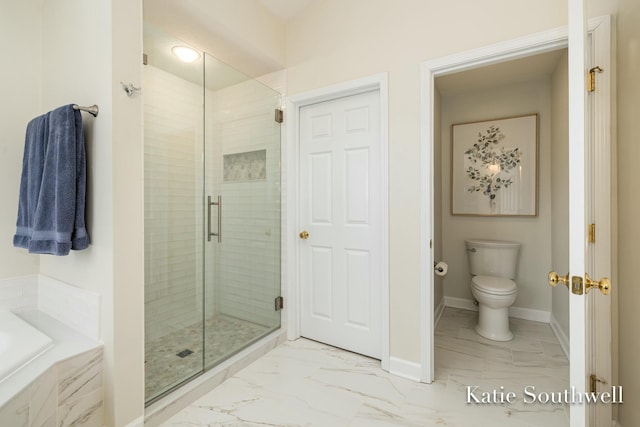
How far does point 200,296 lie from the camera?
2.05 metres

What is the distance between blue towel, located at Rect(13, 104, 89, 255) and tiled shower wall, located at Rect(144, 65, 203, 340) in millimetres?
309

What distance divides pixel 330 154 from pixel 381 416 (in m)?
1.78

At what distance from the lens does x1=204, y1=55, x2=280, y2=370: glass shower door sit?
2.09 m

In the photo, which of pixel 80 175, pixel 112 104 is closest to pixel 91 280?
pixel 80 175

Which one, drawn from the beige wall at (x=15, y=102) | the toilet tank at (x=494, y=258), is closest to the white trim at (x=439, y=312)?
the toilet tank at (x=494, y=258)

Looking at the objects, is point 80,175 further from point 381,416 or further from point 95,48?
point 381,416

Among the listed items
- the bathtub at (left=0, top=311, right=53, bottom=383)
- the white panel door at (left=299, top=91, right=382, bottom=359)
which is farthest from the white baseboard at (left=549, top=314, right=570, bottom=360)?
the bathtub at (left=0, top=311, right=53, bottom=383)

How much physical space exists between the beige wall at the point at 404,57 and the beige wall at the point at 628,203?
1.54 feet

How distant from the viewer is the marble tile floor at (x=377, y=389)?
159 cm

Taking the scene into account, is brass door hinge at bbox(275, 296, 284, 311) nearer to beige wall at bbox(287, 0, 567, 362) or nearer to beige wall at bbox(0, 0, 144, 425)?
beige wall at bbox(287, 0, 567, 362)

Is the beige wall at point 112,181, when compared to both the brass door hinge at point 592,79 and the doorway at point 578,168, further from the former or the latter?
the brass door hinge at point 592,79

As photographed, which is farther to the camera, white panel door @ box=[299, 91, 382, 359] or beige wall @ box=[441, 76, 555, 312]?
beige wall @ box=[441, 76, 555, 312]

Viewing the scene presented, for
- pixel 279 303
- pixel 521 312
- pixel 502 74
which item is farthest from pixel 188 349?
pixel 502 74

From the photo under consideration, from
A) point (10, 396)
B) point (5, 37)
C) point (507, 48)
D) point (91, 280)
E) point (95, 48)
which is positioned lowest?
point (10, 396)
